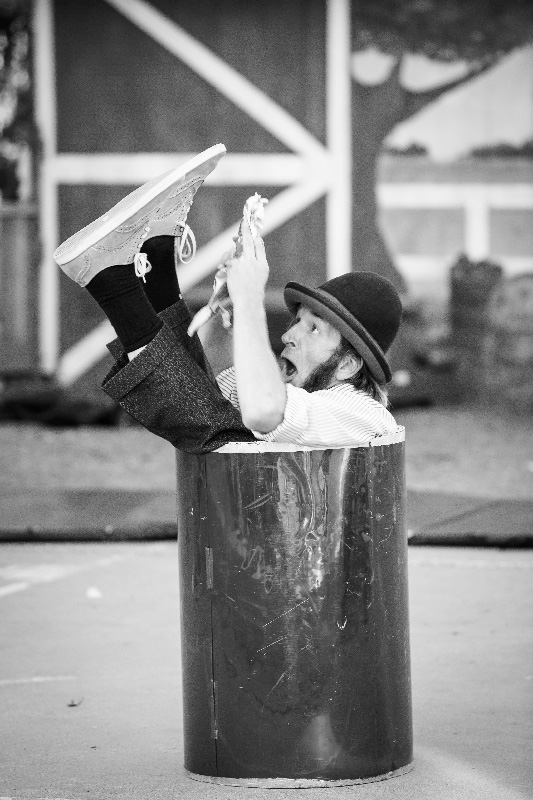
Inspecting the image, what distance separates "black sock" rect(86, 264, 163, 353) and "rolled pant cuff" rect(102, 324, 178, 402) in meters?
0.03

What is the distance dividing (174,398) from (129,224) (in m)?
0.43

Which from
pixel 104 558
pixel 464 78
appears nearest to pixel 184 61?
pixel 464 78

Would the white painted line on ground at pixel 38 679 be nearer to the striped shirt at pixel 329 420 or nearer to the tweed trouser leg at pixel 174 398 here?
the tweed trouser leg at pixel 174 398

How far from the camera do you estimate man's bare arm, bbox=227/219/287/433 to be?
3.19 metres

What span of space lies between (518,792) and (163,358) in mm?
1389

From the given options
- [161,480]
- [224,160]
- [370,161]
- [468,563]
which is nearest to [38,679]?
[468,563]

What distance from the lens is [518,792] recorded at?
3.45m

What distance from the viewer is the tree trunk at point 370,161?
13281mm

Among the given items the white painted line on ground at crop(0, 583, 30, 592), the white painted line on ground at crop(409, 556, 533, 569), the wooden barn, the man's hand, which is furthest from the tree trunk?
the man's hand

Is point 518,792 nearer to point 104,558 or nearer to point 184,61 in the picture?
point 104,558

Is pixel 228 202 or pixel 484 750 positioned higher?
pixel 228 202

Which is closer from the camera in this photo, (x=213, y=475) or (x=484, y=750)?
(x=213, y=475)

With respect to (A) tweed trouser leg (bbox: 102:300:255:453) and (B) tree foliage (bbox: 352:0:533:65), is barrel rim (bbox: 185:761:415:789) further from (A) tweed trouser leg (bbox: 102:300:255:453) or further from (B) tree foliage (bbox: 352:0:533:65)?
Result: (B) tree foliage (bbox: 352:0:533:65)

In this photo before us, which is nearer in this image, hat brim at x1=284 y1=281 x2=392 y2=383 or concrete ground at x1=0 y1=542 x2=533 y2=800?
hat brim at x1=284 y1=281 x2=392 y2=383
